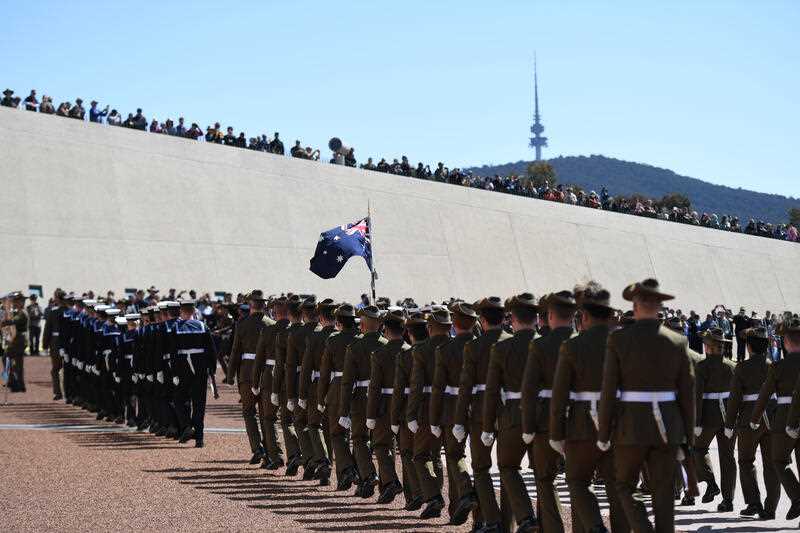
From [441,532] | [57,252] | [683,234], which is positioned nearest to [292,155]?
[57,252]

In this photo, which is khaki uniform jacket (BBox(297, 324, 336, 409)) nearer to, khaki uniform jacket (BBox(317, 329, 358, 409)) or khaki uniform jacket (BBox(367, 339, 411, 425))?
khaki uniform jacket (BBox(317, 329, 358, 409))

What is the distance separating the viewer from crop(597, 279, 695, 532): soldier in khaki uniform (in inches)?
281

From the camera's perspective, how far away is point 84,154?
41.6 metres

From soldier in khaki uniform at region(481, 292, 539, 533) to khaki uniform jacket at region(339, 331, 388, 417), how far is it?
2946 millimetres

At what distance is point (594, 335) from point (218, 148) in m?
39.6

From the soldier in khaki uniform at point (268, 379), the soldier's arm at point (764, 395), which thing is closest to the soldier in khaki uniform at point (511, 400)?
the soldier's arm at point (764, 395)

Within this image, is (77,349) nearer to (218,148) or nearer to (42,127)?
(42,127)

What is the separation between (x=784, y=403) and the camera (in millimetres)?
10258

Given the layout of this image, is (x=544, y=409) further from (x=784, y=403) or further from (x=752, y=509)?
(x=752, y=509)

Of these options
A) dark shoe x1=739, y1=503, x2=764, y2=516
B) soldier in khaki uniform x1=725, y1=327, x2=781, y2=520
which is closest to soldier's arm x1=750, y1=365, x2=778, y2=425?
soldier in khaki uniform x1=725, y1=327, x2=781, y2=520

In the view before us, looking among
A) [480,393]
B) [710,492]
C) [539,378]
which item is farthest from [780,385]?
[539,378]

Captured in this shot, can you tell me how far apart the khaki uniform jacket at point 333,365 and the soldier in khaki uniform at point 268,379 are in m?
1.65

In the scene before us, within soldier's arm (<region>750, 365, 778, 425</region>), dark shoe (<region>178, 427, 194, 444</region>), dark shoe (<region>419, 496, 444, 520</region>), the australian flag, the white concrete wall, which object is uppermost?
the white concrete wall

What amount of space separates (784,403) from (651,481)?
11.6 ft
